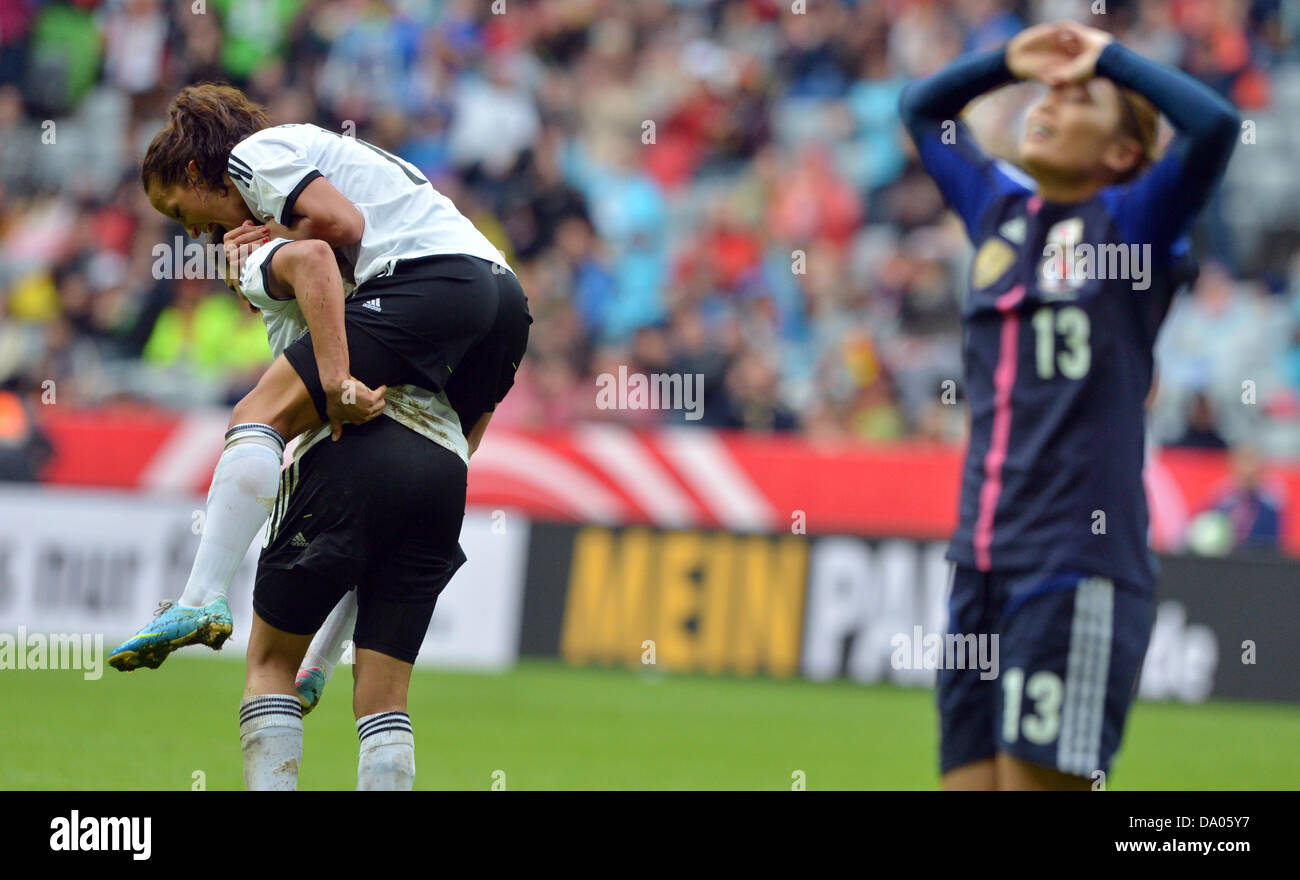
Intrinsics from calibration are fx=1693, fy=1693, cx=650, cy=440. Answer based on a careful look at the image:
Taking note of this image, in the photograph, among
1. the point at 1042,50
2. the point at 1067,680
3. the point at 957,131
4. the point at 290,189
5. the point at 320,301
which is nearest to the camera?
the point at 1067,680

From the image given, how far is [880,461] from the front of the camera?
47.0 ft

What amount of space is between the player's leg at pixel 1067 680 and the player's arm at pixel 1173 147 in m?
0.84

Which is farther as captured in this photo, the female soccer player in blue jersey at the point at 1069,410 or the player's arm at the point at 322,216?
the player's arm at the point at 322,216

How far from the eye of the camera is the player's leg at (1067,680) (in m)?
3.79

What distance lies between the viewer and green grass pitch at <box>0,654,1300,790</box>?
734 centimetres

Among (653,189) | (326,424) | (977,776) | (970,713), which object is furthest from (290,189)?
(653,189)

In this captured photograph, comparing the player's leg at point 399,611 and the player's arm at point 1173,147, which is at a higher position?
the player's arm at point 1173,147

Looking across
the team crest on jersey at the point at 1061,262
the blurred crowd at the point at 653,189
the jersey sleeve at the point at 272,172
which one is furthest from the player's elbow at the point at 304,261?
the blurred crowd at the point at 653,189

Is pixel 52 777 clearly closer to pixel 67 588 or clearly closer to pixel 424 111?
pixel 67 588

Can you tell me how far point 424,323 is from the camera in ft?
14.8

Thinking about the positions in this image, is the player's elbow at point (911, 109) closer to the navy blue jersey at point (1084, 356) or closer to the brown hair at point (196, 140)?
the navy blue jersey at point (1084, 356)

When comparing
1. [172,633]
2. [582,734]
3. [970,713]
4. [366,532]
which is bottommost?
[582,734]

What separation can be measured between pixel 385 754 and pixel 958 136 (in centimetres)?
233

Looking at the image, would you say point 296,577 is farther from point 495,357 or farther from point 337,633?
point 495,357
